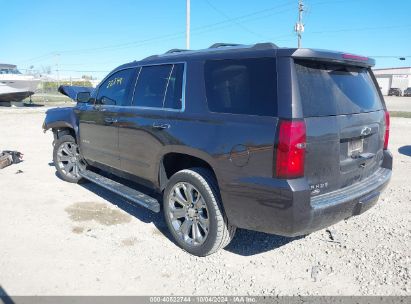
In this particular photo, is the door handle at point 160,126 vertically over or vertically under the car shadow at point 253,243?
over

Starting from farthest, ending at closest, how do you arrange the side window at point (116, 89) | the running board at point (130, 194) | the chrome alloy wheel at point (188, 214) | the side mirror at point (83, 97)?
the side mirror at point (83, 97) → the side window at point (116, 89) → the running board at point (130, 194) → the chrome alloy wheel at point (188, 214)

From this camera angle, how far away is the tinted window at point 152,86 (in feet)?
13.9

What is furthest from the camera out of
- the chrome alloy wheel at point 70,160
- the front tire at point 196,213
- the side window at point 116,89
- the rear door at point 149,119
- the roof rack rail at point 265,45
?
the chrome alloy wheel at point 70,160

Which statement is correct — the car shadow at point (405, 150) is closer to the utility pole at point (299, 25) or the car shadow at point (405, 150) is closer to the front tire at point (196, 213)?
the front tire at point (196, 213)

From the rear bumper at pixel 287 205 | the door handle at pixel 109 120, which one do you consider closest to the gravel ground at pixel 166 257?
the rear bumper at pixel 287 205

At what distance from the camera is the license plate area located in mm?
3447

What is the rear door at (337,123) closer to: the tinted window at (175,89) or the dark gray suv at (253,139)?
the dark gray suv at (253,139)

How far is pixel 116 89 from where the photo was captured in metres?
5.05

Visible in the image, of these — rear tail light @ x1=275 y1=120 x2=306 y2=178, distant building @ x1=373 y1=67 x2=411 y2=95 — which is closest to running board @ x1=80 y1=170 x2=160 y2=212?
rear tail light @ x1=275 y1=120 x2=306 y2=178

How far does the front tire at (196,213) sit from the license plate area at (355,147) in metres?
1.27

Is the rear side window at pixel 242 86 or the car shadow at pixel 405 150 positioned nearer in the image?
the rear side window at pixel 242 86

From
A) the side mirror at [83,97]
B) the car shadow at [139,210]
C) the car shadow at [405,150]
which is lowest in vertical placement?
the car shadow at [139,210]

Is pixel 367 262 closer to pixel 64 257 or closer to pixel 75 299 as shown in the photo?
pixel 75 299

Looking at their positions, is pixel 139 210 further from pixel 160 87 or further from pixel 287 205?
pixel 287 205
